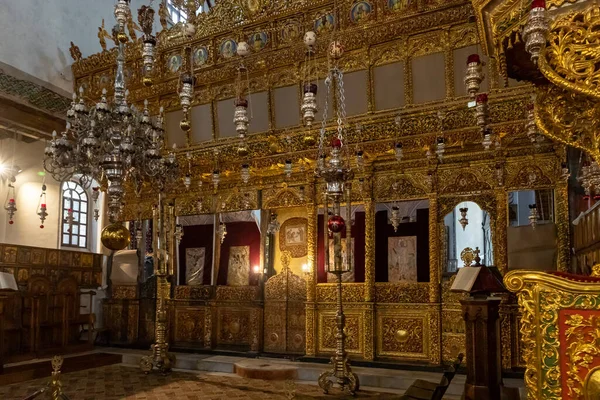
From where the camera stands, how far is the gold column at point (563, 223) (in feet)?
21.9

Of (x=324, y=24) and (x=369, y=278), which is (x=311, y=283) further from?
(x=324, y=24)

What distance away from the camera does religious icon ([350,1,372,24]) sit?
738 centimetres

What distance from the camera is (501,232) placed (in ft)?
23.4

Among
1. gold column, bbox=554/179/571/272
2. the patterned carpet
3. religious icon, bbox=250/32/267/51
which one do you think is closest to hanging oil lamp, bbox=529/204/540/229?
gold column, bbox=554/179/571/272

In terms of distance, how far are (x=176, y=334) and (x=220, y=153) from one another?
3.60 m

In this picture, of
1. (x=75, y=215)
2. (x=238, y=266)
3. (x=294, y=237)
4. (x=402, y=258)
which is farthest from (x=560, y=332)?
(x=75, y=215)

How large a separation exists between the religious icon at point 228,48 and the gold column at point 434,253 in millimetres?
4001

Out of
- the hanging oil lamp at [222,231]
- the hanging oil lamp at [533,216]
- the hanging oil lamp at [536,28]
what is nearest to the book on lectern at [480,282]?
the hanging oil lamp at [533,216]

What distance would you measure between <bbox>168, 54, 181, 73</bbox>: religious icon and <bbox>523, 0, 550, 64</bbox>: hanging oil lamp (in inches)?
283

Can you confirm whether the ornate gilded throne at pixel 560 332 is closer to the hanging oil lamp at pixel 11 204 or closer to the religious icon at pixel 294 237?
the religious icon at pixel 294 237

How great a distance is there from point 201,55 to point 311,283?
4323 mm

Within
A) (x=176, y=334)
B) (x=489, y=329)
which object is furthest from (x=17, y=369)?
(x=489, y=329)

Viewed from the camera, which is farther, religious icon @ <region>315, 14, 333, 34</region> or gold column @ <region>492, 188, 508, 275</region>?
religious icon @ <region>315, 14, 333, 34</region>

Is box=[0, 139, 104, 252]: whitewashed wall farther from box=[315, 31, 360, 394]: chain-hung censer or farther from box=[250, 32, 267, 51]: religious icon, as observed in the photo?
box=[315, 31, 360, 394]: chain-hung censer
